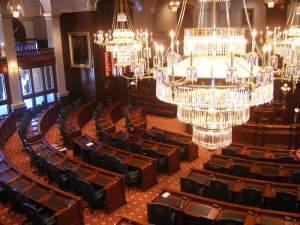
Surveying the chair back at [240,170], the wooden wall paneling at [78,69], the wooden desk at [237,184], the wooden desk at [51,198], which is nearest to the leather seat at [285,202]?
the wooden desk at [237,184]

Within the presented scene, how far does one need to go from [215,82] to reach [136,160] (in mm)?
5356

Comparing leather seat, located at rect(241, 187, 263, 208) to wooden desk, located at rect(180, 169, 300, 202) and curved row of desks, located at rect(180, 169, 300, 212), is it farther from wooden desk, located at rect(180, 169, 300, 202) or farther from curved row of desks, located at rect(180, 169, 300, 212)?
wooden desk, located at rect(180, 169, 300, 202)

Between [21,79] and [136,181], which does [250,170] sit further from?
[21,79]

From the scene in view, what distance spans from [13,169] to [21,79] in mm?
8842

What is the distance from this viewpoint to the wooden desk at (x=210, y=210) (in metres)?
5.95

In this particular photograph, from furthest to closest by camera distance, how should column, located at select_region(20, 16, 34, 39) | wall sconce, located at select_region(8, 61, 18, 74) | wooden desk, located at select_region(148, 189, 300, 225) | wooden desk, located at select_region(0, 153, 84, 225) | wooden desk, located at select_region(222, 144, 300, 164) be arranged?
column, located at select_region(20, 16, 34, 39)
wall sconce, located at select_region(8, 61, 18, 74)
wooden desk, located at select_region(222, 144, 300, 164)
wooden desk, located at select_region(0, 153, 84, 225)
wooden desk, located at select_region(148, 189, 300, 225)

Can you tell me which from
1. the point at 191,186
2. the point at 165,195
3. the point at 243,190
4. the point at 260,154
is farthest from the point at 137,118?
the point at 243,190

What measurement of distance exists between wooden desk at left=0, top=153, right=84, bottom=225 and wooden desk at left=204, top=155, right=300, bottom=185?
132 inches

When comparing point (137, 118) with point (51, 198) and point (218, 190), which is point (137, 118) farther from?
point (51, 198)

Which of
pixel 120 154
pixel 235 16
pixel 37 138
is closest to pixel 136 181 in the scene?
pixel 120 154

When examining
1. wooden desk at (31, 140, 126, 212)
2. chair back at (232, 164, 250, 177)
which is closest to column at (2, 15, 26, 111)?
wooden desk at (31, 140, 126, 212)

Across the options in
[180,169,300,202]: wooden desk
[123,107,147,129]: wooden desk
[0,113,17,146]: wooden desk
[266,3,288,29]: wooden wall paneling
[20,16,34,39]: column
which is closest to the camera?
[180,169,300,202]: wooden desk

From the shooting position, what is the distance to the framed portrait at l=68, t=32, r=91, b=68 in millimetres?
15837

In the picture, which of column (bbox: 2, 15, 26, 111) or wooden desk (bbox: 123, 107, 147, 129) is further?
column (bbox: 2, 15, 26, 111)
